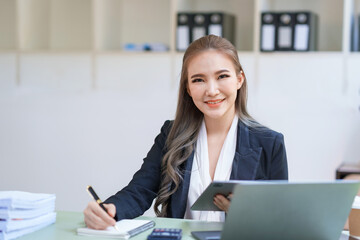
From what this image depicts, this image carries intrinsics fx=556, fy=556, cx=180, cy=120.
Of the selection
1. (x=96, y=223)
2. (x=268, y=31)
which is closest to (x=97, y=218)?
(x=96, y=223)

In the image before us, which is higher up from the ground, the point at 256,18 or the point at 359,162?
the point at 256,18

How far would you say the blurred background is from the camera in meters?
4.04

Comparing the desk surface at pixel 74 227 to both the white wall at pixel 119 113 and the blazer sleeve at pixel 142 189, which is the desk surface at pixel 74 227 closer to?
the blazer sleeve at pixel 142 189

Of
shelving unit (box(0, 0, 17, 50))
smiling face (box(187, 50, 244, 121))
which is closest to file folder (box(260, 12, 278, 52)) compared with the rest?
smiling face (box(187, 50, 244, 121))

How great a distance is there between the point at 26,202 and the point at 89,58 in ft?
9.65

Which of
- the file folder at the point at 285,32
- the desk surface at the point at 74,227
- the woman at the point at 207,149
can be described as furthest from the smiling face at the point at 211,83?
the file folder at the point at 285,32

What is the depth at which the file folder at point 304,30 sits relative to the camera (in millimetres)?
3910

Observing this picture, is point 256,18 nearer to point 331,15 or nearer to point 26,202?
point 331,15

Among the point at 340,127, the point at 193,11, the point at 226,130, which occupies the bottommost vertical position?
the point at 340,127

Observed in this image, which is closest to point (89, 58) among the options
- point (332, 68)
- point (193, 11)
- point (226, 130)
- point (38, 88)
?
point (38, 88)

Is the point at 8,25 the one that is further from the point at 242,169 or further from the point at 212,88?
the point at 242,169

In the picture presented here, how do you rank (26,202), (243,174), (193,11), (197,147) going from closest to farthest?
(26,202), (243,174), (197,147), (193,11)

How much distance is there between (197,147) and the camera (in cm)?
220

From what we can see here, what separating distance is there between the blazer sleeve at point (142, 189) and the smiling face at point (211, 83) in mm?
251
